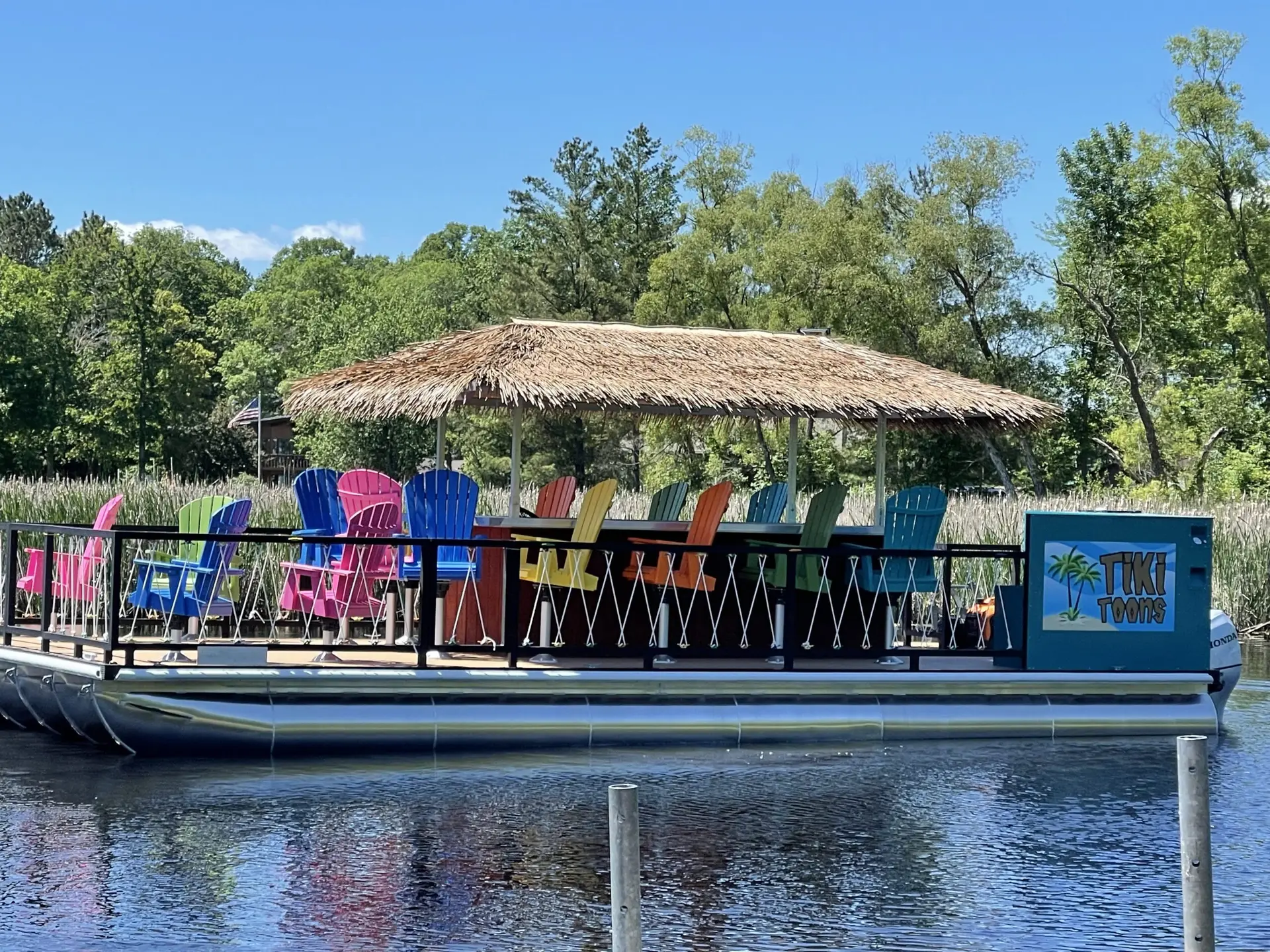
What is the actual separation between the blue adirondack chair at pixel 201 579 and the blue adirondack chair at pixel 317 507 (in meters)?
0.50

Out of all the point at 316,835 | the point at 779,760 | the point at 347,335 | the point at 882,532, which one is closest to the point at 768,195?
the point at 347,335

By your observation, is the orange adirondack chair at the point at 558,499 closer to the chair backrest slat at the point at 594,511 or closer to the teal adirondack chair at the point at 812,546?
the chair backrest slat at the point at 594,511

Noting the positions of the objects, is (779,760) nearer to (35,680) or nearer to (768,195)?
(35,680)

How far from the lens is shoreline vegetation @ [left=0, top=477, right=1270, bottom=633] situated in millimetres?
17844

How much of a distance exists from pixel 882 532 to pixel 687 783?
3.56 meters

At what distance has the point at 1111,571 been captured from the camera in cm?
1126

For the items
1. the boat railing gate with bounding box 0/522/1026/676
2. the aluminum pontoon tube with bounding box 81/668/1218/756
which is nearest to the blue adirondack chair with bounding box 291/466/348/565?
the boat railing gate with bounding box 0/522/1026/676

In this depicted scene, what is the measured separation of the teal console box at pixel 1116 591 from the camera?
11.1m

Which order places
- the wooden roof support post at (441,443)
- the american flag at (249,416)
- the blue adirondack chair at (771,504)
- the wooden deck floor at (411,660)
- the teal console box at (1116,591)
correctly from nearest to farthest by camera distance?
the wooden deck floor at (411,660) < the teal console box at (1116,591) < the wooden roof support post at (441,443) < the blue adirondack chair at (771,504) < the american flag at (249,416)

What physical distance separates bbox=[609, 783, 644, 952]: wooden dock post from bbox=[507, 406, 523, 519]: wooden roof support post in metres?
7.20

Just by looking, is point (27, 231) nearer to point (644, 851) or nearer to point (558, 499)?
point (558, 499)

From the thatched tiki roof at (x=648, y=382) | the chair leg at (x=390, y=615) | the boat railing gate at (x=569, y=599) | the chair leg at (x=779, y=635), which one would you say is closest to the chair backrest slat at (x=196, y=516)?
the boat railing gate at (x=569, y=599)

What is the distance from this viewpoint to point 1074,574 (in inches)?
441

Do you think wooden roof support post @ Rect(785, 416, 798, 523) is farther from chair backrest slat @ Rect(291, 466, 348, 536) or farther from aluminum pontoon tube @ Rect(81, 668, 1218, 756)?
chair backrest slat @ Rect(291, 466, 348, 536)
